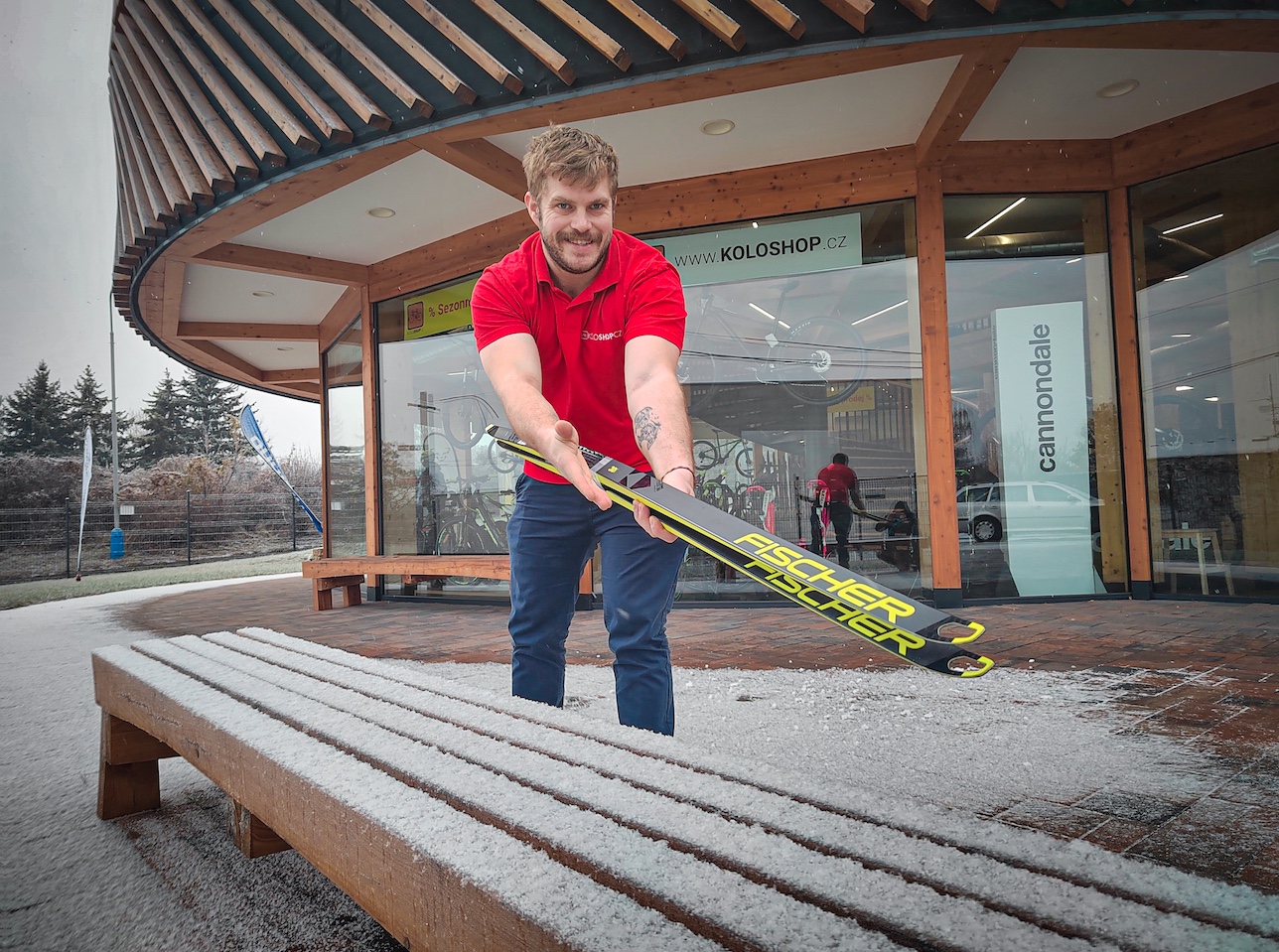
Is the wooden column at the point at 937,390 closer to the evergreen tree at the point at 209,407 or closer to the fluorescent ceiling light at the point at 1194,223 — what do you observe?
the fluorescent ceiling light at the point at 1194,223

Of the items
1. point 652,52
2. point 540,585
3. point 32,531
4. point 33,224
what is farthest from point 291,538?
point 33,224

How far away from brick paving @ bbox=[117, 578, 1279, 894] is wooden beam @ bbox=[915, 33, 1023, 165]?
347 cm

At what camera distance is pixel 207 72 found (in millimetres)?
5770

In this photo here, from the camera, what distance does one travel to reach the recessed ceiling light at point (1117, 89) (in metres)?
5.33

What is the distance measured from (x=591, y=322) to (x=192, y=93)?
568 cm

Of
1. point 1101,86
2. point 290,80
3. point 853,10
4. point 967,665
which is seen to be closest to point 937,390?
point 1101,86

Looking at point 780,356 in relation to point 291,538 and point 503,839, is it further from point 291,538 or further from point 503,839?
point 291,538

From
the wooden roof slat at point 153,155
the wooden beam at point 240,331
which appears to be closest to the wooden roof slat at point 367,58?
the wooden roof slat at point 153,155

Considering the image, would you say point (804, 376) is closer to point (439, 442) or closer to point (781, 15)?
point (781, 15)

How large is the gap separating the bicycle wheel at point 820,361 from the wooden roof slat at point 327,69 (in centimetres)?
357

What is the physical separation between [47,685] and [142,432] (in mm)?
39989

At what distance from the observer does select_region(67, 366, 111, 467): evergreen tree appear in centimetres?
3325

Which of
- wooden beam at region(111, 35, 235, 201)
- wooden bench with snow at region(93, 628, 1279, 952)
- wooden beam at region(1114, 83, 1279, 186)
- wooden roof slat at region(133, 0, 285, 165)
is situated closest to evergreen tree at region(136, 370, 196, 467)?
wooden beam at region(111, 35, 235, 201)

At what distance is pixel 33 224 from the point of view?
120 ft
